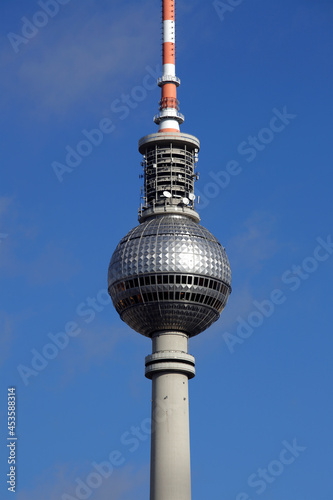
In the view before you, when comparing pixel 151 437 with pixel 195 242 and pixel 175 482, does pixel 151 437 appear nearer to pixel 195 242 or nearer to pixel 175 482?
pixel 175 482

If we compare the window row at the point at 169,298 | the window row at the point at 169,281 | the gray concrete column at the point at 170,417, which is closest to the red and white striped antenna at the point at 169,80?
the window row at the point at 169,281

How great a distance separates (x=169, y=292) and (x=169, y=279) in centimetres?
188

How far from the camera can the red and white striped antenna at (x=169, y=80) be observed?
581 ft

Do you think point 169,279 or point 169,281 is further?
point 169,279

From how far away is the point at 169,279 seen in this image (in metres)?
160

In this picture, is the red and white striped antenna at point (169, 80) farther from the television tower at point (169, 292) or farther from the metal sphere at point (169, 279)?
the metal sphere at point (169, 279)

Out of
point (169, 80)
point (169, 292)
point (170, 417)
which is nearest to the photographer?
point (170, 417)

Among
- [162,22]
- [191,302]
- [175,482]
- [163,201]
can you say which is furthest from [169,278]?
[162,22]

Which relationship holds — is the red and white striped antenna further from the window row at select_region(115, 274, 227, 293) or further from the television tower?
the window row at select_region(115, 274, 227, 293)

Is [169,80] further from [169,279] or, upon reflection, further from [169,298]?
[169,298]

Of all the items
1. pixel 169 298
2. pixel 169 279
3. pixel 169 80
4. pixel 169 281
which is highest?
pixel 169 80

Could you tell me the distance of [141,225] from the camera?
167500 millimetres

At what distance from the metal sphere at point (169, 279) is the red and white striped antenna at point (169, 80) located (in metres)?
19.7

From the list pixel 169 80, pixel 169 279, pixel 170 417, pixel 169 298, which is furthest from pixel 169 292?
pixel 169 80
